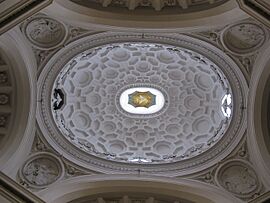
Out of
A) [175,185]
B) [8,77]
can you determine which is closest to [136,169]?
[175,185]

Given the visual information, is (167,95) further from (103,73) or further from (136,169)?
(136,169)

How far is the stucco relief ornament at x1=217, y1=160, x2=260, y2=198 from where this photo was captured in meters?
15.8

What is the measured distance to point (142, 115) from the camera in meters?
20.1

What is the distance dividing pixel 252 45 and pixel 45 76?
5849mm

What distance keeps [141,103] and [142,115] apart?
1.61 ft

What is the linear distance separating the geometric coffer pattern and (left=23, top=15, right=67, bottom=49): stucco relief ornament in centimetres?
212

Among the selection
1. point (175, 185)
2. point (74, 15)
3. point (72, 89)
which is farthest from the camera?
point (72, 89)

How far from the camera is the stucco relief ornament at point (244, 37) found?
14.5 metres

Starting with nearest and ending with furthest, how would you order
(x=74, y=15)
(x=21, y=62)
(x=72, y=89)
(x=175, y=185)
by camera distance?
(x=74, y=15)
(x=21, y=62)
(x=175, y=185)
(x=72, y=89)

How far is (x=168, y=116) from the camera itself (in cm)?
2008

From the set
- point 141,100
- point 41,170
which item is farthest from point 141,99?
point 41,170

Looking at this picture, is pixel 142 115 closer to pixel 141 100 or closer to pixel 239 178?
pixel 141 100

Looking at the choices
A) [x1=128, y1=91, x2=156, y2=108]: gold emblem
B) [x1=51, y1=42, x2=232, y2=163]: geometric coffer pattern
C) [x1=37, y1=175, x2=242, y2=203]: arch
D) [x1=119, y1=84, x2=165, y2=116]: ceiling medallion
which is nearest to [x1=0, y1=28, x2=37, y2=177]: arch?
[x1=37, y1=175, x2=242, y2=203]: arch

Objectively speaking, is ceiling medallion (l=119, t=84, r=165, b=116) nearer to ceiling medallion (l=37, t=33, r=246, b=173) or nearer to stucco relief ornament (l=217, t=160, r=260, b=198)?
ceiling medallion (l=37, t=33, r=246, b=173)
